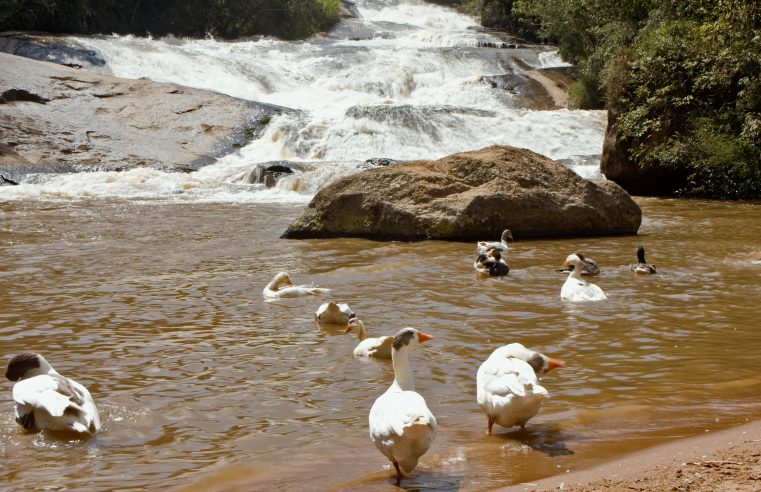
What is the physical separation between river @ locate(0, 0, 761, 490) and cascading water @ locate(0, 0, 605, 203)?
7.68 feet

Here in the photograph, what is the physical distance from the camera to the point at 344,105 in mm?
30609

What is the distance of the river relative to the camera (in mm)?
5070

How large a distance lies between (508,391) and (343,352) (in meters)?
2.51

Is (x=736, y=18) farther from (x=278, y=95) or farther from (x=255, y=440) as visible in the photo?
(x=278, y=95)

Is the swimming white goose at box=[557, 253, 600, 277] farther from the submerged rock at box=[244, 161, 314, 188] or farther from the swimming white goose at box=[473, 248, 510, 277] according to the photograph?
the submerged rock at box=[244, 161, 314, 188]

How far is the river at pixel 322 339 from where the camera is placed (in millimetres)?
5070

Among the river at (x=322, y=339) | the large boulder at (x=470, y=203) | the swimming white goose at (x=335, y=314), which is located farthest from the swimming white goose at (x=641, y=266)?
the swimming white goose at (x=335, y=314)

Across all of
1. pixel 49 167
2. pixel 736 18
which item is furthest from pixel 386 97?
pixel 736 18

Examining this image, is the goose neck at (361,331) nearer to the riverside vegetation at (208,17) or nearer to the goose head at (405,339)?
the goose head at (405,339)

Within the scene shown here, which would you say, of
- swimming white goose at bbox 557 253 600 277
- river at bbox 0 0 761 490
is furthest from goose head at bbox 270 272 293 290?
swimming white goose at bbox 557 253 600 277

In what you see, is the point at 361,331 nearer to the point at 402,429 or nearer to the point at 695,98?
the point at 402,429

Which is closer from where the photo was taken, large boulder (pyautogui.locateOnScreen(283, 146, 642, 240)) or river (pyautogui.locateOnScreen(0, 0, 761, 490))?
river (pyautogui.locateOnScreen(0, 0, 761, 490))

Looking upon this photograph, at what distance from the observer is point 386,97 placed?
1312 inches

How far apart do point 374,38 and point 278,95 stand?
15.7 metres
